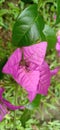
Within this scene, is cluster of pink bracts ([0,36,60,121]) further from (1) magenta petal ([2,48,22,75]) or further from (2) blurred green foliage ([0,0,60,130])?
(2) blurred green foliage ([0,0,60,130])

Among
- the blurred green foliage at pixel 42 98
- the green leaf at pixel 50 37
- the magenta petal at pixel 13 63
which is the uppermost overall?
the green leaf at pixel 50 37

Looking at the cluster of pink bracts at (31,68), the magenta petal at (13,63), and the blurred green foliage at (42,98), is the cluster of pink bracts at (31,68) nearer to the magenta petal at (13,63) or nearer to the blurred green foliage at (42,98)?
the magenta petal at (13,63)

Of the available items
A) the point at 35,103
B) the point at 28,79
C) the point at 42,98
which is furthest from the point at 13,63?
the point at 42,98

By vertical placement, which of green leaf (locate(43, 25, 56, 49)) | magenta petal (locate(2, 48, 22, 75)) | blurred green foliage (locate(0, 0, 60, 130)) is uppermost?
green leaf (locate(43, 25, 56, 49))

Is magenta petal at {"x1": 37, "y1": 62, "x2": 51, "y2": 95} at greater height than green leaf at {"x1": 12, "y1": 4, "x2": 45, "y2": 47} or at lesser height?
lesser

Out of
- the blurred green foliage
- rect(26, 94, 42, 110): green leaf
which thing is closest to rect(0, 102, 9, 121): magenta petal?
rect(26, 94, 42, 110): green leaf

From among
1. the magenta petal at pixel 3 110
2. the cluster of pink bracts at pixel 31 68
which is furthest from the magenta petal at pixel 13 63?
the magenta petal at pixel 3 110

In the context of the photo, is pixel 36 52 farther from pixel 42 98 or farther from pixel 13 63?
pixel 42 98

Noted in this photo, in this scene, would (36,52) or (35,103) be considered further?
(35,103)
